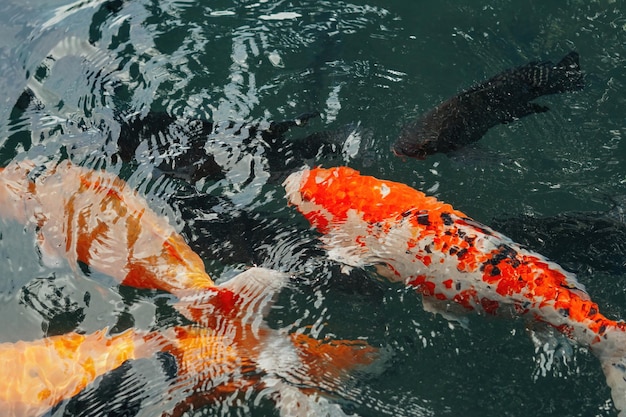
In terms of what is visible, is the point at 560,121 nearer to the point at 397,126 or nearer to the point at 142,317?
the point at 397,126

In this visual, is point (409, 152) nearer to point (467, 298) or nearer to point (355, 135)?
point (355, 135)

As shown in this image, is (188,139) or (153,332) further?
(188,139)

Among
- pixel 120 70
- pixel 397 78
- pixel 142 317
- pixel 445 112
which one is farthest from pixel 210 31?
pixel 142 317

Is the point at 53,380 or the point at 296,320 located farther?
the point at 296,320

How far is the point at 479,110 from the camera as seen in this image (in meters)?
4.38

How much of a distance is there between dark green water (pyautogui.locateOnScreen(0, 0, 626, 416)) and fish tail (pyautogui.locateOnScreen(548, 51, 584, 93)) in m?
0.15

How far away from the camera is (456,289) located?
363cm

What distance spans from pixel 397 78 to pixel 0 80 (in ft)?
9.90

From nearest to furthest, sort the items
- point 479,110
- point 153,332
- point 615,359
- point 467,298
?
point 615,359 < point 467,298 < point 153,332 < point 479,110

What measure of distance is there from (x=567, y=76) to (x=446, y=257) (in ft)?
6.09

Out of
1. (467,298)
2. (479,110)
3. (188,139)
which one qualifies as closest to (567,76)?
(479,110)

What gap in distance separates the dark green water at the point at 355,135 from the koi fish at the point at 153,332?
4.1 inches

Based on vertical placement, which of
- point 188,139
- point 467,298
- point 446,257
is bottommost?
point 467,298

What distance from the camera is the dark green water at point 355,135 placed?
11.7ft
